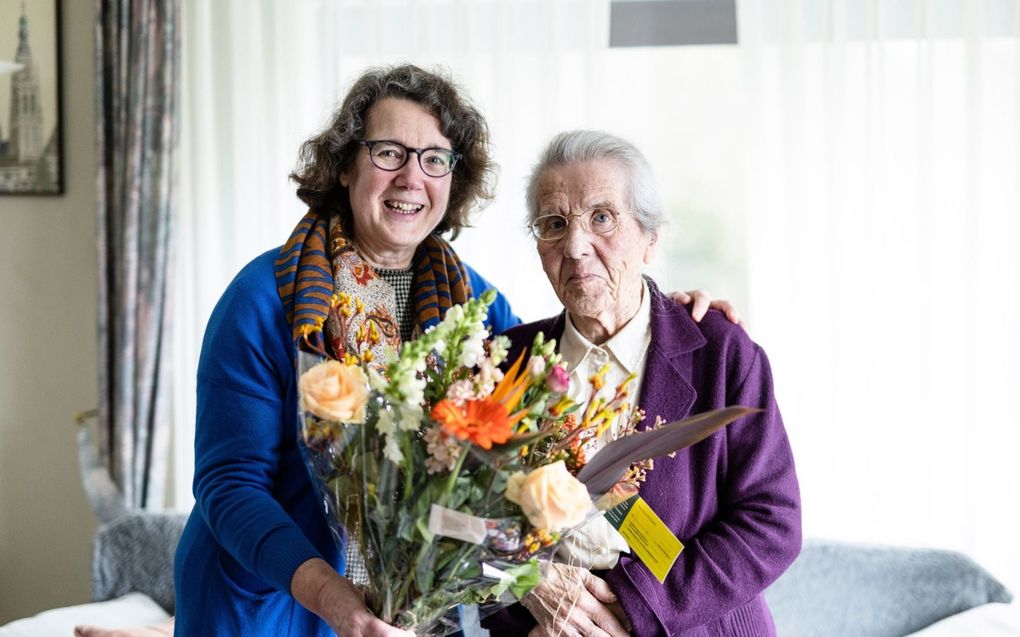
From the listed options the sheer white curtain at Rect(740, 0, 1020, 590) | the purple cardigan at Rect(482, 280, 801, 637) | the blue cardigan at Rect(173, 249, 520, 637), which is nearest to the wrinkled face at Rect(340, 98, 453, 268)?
the blue cardigan at Rect(173, 249, 520, 637)

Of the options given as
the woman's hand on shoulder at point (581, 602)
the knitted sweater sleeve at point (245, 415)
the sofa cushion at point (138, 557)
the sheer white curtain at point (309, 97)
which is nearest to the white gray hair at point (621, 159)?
the knitted sweater sleeve at point (245, 415)

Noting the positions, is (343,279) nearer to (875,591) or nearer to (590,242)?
(590,242)

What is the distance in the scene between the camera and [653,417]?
5.13 feet

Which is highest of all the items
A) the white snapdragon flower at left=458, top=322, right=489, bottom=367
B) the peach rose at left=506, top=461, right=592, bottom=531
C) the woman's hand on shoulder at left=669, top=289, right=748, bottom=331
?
the woman's hand on shoulder at left=669, top=289, right=748, bottom=331

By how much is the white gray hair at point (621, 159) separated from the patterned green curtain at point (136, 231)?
1.97 metres

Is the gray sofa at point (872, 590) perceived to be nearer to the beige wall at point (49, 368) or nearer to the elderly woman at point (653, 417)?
the elderly woman at point (653, 417)

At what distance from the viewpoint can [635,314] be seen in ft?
5.58

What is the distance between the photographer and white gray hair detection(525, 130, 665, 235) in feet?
5.34

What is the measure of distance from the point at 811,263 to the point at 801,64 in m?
0.64

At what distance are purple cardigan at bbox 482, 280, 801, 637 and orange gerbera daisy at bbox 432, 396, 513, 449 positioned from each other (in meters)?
0.60

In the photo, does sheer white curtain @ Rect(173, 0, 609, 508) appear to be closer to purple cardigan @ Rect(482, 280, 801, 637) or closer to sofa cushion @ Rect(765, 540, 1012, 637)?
sofa cushion @ Rect(765, 540, 1012, 637)

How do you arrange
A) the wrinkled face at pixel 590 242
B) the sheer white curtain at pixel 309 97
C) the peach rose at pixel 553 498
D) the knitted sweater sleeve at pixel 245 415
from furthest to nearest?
the sheer white curtain at pixel 309 97 < the wrinkled face at pixel 590 242 < the knitted sweater sleeve at pixel 245 415 < the peach rose at pixel 553 498

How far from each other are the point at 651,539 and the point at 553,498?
474 millimetres

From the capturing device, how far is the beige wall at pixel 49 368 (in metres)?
3.40
